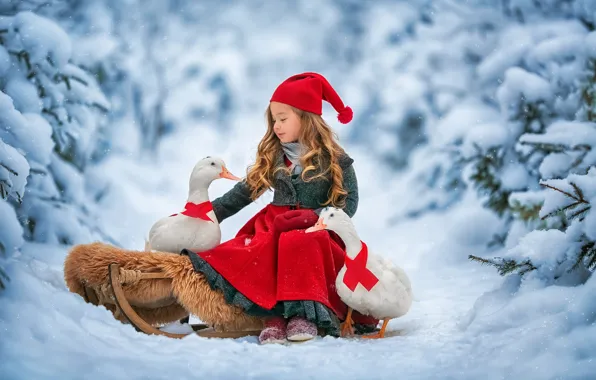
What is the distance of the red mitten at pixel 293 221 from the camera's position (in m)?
2.17

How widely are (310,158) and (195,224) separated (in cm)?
40

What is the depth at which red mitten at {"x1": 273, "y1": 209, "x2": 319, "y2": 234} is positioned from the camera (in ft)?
7.12

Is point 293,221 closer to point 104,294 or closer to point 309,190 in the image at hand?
point 309,190

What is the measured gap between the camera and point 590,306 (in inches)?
59.7

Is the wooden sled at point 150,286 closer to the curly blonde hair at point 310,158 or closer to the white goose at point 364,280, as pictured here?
the white goose at point 364,280

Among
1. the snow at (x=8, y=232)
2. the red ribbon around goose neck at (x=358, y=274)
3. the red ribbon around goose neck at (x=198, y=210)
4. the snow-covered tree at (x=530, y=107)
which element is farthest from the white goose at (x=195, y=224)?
the snow-covered tree at (x=530, y=107)

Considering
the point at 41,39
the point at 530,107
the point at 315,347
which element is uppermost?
the point at 41,39

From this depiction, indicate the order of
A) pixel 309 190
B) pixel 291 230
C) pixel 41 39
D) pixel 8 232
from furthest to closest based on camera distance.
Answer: pixel 41 39 < pixel 309 190 < pixel 291 230 < pixel 8 232

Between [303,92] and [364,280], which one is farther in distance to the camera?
[303,92]

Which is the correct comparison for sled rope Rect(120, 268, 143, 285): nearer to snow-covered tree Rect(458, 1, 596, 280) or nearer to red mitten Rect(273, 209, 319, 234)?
red mitten Rect(273, 209, 319, 234)

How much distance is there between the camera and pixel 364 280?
6.71ft

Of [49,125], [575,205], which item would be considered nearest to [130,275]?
[49,125]

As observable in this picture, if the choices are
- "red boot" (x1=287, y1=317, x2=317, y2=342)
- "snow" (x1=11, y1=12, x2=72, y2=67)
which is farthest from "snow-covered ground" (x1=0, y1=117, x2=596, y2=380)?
"snow" (x1=11, y1=12, x2=72, y2=67)

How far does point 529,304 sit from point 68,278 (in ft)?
4.14
